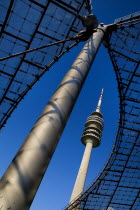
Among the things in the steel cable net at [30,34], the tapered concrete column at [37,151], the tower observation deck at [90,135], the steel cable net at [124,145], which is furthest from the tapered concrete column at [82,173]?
the tapered concrete column at [37,151]

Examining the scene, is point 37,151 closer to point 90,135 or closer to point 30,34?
point 30,34

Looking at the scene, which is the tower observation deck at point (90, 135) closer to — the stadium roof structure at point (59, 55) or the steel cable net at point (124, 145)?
the steel cable net at point (124, 145)

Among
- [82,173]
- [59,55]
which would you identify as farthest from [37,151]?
[82,173]

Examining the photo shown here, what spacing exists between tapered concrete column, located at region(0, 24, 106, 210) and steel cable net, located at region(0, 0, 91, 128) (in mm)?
7550

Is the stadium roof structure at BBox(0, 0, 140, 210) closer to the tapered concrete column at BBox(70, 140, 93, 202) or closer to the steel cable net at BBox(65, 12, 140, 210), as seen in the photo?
the steel cable net at BBox(65, 12, 140, 210)

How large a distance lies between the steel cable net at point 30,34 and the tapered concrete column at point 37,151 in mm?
7550

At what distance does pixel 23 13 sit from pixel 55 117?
399 inches

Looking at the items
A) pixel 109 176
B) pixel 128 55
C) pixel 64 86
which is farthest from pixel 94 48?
pixel 109 176

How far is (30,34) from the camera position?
43.3 ft

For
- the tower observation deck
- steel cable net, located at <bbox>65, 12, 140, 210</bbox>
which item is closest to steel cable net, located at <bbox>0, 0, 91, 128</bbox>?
steel cable net, located at <bbox>65, 12, 140, 210</bbox>

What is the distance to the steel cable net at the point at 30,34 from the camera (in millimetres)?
12242

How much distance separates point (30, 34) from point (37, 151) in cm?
1093

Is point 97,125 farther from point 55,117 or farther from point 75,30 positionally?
point 55,117

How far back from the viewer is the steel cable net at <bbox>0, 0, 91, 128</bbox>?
482 inches
